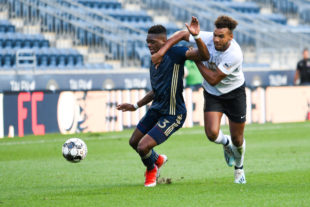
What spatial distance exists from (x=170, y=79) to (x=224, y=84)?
29.3 inches

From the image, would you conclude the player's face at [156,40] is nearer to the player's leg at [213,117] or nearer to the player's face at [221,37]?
the player's face at [221,37]

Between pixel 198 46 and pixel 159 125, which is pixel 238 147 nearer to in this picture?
pixel 159 125

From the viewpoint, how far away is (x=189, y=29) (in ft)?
24.6

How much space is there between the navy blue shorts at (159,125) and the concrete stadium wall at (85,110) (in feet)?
28.2

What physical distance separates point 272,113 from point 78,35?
21.7 feet

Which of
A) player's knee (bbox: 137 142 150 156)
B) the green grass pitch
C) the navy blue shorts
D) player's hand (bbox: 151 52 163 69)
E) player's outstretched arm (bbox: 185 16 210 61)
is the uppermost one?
player's outstretched arm (bbox: 185 16 210 61)

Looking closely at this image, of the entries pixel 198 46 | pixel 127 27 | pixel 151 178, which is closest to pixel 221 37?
pixel 198 46

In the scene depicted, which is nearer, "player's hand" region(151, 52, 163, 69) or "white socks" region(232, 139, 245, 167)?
"player's hand" region(151, 52, 163, 69)

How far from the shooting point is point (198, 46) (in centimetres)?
773

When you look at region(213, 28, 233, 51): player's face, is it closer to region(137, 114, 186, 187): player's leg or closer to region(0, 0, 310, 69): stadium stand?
region(137, 114, 186, 187): player's leg

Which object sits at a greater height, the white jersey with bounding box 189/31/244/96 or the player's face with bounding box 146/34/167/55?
the player's face with bounding box 146/34/167/55

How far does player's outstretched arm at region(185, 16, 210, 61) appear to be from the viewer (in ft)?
24.8

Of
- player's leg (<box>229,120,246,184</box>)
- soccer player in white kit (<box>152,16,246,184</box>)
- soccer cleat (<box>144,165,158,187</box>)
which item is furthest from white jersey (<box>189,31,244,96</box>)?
soccer cleat (<box>144,165,158,187</box>)

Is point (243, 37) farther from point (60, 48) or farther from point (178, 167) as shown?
point (178, 167)
